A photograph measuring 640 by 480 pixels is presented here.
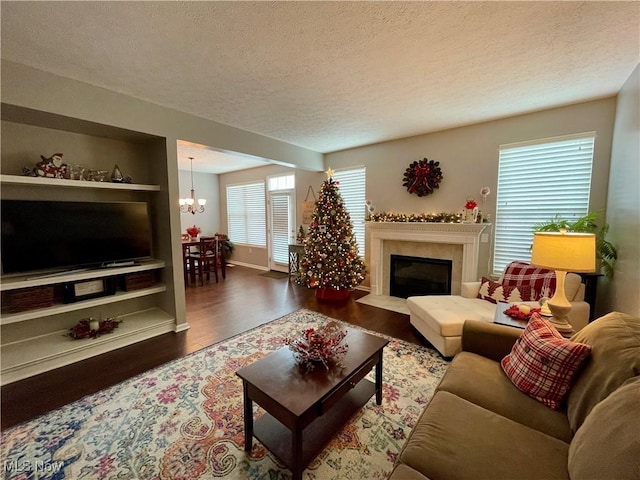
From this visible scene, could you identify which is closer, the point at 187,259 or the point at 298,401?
the point at 298,401

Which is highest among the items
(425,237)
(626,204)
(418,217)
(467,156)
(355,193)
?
(467,156)

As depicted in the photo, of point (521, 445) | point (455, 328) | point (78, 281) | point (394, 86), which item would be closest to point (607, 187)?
point (455, 328)

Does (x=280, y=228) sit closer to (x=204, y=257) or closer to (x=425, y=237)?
(x=204, y=257)

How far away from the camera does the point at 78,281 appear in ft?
9.42

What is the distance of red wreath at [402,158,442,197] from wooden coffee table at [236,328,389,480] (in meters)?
3.00

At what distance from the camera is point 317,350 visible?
5.65ft

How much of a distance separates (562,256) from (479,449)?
1456mm

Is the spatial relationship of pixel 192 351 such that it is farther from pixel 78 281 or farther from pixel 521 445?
pixel 521 445

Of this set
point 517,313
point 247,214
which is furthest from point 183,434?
point 247,214

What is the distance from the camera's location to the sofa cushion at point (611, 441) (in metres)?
0.80

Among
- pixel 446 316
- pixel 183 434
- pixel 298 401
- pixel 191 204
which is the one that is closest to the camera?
pixel 298 401

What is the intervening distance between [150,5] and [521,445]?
2992 mm

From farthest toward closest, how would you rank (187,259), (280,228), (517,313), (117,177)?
(280,228), (187,259), (117,177), (517,313)

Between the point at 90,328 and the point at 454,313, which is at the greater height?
the point at 454,313
